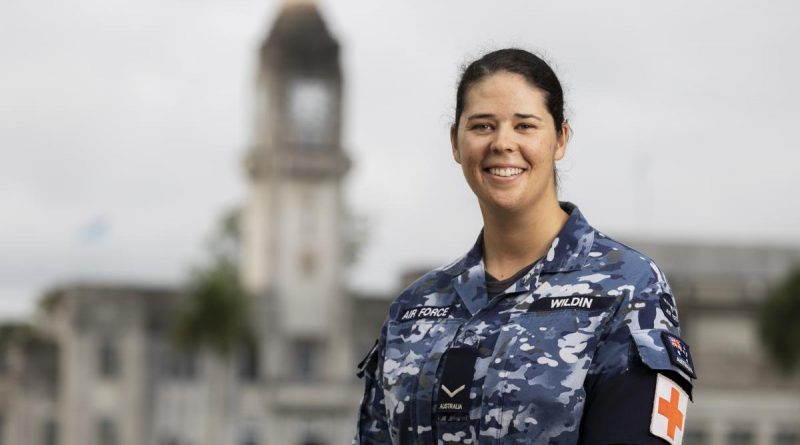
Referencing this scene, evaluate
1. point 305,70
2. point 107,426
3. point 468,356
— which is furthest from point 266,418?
point 468,356

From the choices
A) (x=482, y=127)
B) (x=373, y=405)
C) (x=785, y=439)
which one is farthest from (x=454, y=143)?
(x=785, y=439)

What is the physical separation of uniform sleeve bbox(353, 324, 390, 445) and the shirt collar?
1.06ft

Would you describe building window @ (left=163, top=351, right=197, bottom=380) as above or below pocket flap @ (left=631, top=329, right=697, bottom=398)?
below

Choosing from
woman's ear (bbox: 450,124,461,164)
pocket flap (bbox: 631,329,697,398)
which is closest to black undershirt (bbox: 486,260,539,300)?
woman's ear (bbox: 450,124,461,164)

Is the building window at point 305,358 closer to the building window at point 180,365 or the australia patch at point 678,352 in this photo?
the building window at point 180,365

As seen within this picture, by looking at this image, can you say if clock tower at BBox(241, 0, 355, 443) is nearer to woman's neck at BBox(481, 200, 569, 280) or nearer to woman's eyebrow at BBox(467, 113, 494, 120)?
woman's neck at BBox(481, 200, 569, 280)

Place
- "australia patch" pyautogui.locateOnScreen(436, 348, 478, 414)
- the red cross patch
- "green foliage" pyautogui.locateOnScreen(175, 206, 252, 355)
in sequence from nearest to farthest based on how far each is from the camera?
1. the red cross patch
2. "australia patch" pyautogui.locateOnScreen(436, 348, 478, 414)
3. "green foliage" pyautogui.locateOnScreen(175, 206, 252, 355)

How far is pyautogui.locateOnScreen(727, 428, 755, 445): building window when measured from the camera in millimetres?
61031

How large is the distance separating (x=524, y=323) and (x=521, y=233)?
0.31 meters

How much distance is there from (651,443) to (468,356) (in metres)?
0.56

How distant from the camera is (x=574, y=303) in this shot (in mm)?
3730

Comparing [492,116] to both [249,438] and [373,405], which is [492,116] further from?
[249,438]

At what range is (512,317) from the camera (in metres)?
3.84

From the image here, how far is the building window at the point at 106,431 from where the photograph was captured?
60281 millimetres
